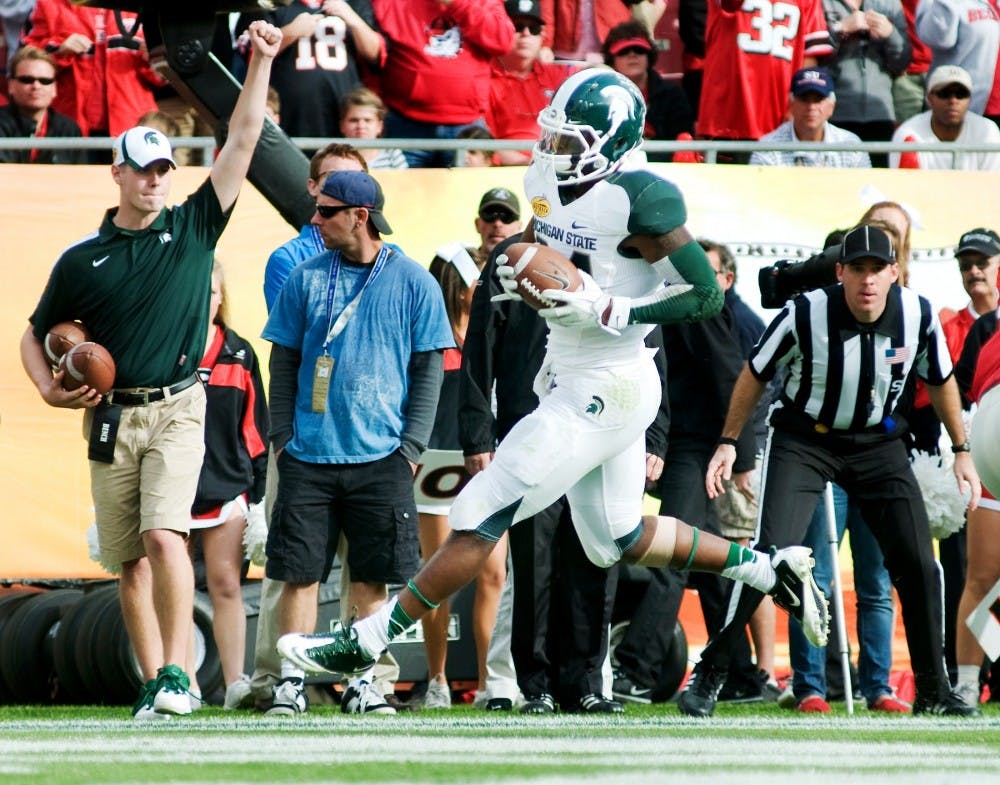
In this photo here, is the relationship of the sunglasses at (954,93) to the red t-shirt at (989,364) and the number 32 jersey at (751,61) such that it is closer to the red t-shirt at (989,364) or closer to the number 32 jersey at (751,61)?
the number 32 jersey at (751,61)

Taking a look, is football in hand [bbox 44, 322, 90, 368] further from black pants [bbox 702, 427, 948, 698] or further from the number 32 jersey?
the number 32 jersey

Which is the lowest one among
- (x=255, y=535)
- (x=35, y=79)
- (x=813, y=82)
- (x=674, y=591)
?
(x=674, y=591)

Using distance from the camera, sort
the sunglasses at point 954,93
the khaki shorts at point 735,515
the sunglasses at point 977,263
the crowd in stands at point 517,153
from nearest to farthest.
Answer: the crowd in stands at point 517,153 < the khaki shorts at point 735,515 < the sunglasses at point 977,263 < the sunglasses at point 954,93

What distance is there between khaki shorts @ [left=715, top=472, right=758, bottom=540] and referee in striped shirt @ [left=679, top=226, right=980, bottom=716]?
4.03ft

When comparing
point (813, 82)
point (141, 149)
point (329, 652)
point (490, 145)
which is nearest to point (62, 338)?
point (141, 149)

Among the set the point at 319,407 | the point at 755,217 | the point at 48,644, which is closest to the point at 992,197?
the point at 755,217

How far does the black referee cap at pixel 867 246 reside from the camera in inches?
260

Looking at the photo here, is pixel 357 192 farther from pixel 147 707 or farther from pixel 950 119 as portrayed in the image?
pixel 950 119

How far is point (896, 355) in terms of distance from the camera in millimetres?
6691

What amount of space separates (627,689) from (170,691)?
233 centimetres

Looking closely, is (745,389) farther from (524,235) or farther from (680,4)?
(680,4)

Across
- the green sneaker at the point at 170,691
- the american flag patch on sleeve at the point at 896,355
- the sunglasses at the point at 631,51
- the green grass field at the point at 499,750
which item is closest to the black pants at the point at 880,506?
the american flag patch on sleeve at the point at 896,355

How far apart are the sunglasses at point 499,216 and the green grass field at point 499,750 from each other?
237 centimetres

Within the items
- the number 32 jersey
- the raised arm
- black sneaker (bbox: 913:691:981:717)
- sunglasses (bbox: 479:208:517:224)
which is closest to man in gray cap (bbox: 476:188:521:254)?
sunglasses (bbox: 479:208:517:224)
